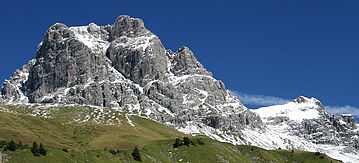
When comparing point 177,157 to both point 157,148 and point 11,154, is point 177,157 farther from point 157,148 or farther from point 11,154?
point 11,154

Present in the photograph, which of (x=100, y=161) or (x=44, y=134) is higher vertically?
(x=44, y=134)

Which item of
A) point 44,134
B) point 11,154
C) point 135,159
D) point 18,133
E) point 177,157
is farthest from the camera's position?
point 44,134

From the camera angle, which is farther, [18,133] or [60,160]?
[18,133]

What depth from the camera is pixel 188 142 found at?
188 m

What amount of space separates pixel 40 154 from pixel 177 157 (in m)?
71.7

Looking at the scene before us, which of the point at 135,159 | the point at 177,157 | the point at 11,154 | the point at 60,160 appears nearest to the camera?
the point at 11,154

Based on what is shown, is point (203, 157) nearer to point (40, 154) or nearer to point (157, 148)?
point (157, 148)


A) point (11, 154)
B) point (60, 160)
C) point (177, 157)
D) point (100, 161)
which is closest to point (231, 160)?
point (177, 157)

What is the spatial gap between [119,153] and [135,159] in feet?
22.4

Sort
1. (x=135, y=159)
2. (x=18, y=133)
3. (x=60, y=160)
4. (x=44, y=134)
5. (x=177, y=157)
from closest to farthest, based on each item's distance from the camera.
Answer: (x=60, y=160) → (x=135, y=159) → (x=18, y=133) → (x=177, y=157) → (x=44, y=134)

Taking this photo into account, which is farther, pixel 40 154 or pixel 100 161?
pixel 100 161

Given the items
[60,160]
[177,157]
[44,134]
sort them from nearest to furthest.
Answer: [60,160], [177,157], [44,134]

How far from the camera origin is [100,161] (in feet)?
415

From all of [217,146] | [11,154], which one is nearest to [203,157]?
[217,146]
